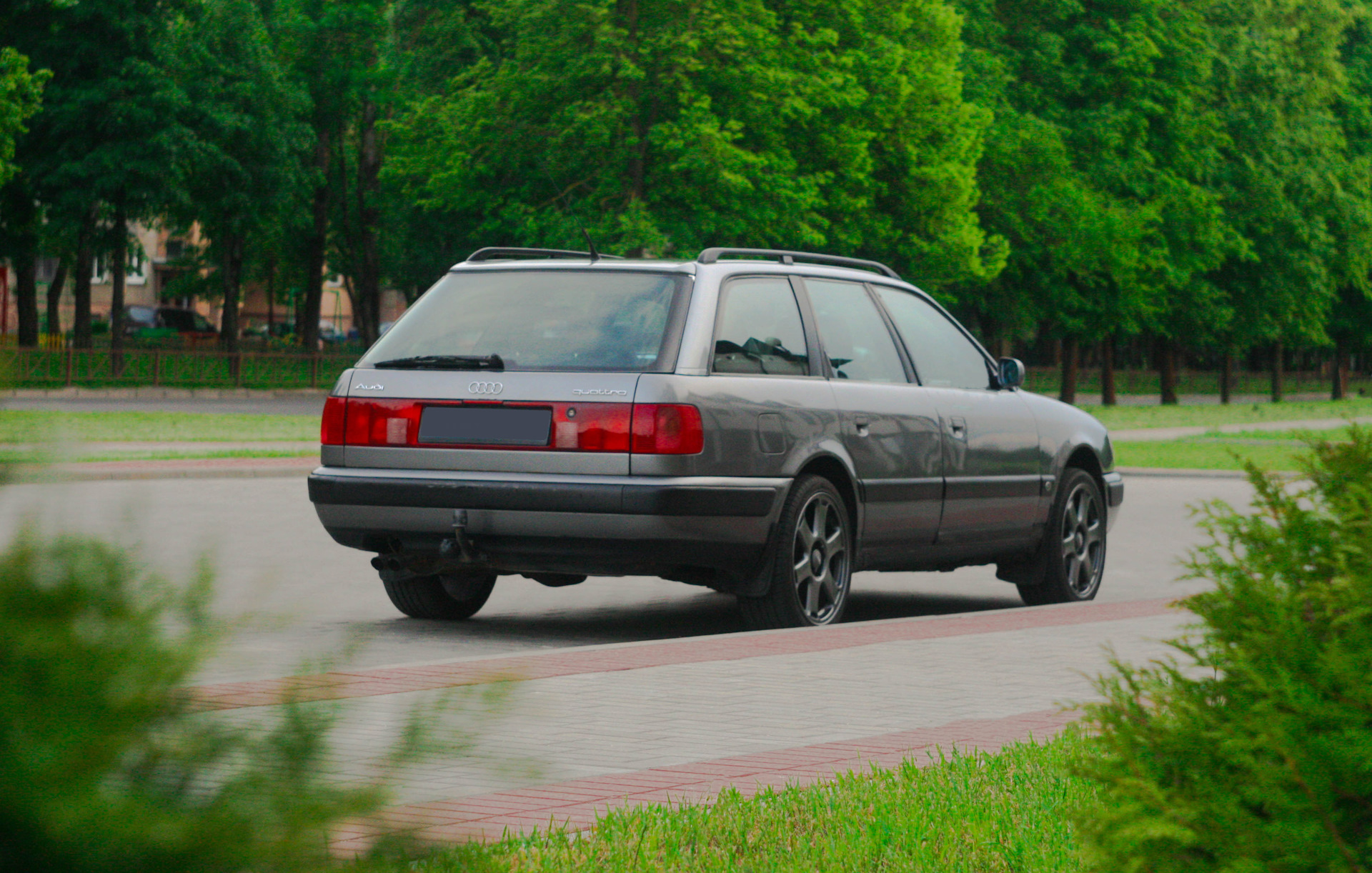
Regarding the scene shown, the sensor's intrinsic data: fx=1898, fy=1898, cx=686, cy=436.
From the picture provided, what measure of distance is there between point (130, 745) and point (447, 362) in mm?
7748

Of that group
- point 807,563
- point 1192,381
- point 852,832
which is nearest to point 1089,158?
point 1192,381

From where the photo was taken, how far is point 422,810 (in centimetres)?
141

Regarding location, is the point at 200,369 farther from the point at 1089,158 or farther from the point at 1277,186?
the point at 1277,186

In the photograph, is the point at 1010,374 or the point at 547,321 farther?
the point at 1010,374

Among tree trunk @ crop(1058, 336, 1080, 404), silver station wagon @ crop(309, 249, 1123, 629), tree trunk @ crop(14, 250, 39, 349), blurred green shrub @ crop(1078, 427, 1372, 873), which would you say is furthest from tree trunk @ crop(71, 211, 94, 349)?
blurred green shrub @ crop(1078, 427, 1372, 873)

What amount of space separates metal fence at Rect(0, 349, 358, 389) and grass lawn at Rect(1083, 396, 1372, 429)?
20.6 m

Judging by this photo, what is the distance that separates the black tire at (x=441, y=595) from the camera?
387 inches

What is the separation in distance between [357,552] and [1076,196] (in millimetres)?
38156

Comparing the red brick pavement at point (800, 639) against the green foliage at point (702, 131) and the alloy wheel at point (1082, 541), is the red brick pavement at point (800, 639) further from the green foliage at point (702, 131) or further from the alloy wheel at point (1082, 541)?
the green foliage at point (702, 131)

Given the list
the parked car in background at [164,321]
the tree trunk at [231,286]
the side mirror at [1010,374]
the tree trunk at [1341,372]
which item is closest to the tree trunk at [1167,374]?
the tree trunk at [1341,372]

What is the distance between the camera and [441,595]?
9.95 m

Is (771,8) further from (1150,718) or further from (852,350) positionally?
(1150,718)

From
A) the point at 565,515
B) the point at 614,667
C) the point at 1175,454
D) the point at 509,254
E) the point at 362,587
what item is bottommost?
the point at 362,587

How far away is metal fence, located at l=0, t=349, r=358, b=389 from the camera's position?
155 feet
